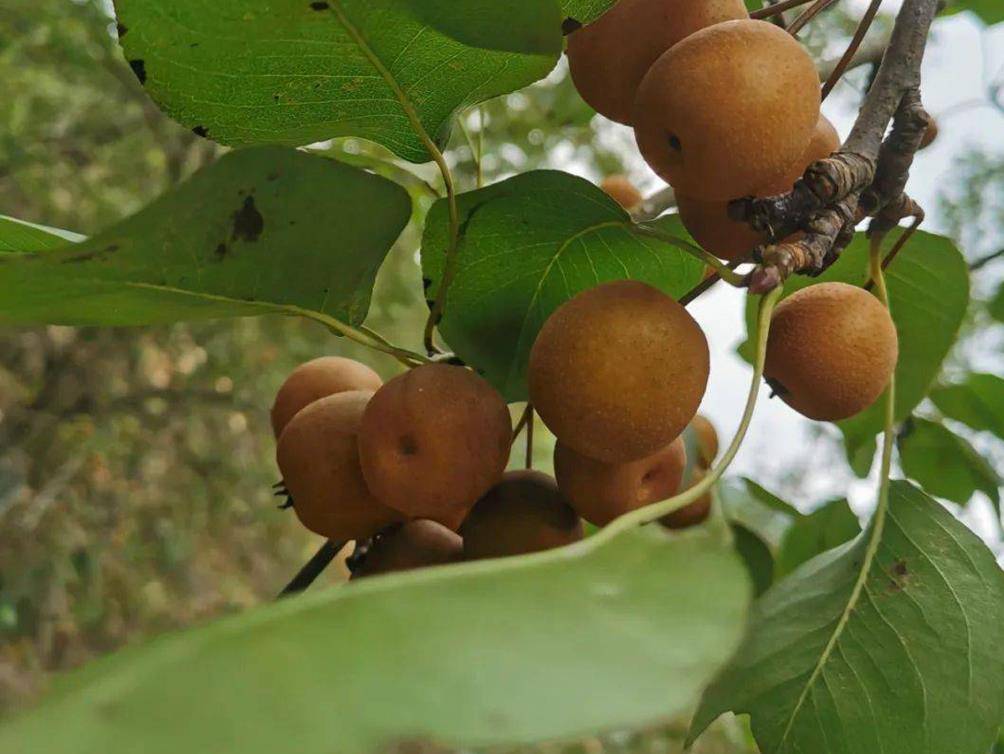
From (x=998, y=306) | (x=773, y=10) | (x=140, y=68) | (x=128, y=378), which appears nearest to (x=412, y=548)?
(x=140, y=68)

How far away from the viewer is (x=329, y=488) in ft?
1.84

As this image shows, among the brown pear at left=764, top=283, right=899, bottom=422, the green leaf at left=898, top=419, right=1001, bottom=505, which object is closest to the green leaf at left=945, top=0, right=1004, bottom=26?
the green leaf at left=898, top=419, right=1001, bottom=505

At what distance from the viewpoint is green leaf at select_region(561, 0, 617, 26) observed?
50 centimetres

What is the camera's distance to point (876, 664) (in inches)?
22.6

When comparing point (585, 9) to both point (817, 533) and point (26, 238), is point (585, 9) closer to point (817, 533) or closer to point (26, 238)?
point (26, 238)

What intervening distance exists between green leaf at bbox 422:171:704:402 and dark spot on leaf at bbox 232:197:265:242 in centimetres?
15

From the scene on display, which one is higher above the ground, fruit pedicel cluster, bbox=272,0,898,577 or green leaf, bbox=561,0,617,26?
green leaf, bbox=561,0,617,26

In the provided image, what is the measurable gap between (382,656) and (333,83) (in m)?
0.34

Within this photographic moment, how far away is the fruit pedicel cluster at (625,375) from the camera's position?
0.47m

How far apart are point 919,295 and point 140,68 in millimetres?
570

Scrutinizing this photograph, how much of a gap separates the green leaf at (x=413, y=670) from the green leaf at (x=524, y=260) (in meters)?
0.31

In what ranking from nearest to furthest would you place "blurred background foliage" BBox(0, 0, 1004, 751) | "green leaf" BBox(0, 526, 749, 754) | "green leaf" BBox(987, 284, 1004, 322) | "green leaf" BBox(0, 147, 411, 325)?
"green leaf" BBox(0, 526, 749, 754) → "green leaf" BBox(0, 147, 411, 325) → "green leaf" BBox(987, 284, 1004, 322) → "blurred background foliage" BBox(0, 0, 1004, 751)

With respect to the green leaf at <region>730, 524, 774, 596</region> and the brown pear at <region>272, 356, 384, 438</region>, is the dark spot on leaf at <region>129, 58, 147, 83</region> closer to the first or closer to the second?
the brown pear at <region>272, 356, 384, 438</region>

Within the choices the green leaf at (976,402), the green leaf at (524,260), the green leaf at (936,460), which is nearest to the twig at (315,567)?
the green leaf at (524,260)
